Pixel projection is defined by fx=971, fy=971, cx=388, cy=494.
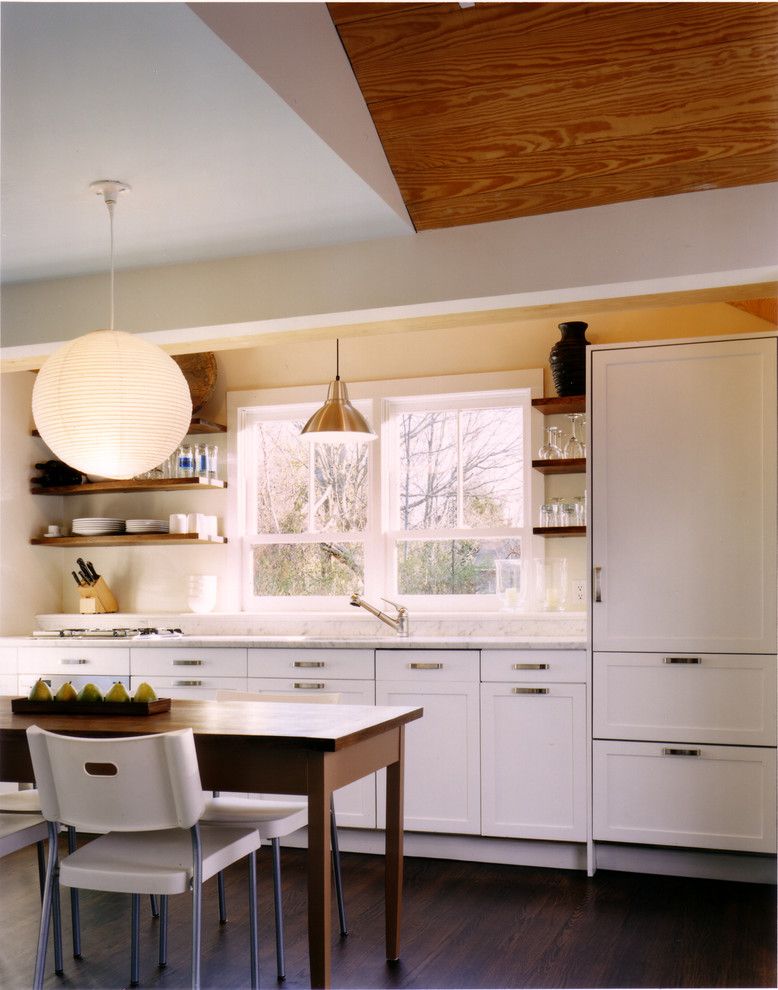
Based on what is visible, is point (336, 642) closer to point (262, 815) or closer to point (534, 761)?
point (534, 761)

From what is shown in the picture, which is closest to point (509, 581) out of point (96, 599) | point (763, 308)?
point (763, 308)

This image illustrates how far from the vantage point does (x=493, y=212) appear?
11.4 ft

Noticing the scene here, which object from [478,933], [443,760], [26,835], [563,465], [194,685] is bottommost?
[478,933]

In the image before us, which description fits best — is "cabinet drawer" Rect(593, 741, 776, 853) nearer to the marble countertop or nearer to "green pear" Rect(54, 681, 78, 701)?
the marble countertop

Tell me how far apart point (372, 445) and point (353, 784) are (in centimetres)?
186

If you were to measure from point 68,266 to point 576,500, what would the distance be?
261 centimetres

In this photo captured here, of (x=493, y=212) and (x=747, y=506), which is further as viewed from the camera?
(x=747, y=506)

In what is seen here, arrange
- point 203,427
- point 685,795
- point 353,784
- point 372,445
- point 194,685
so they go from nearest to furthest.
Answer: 1. point 685,795
2. point 353,784
3. point 194,685
4. point 372,445
5. point 203,427

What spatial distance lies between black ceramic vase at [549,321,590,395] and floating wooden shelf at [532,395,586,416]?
5 cm

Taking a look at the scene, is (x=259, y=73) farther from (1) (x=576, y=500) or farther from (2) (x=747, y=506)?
(1) (x=576, y=500)

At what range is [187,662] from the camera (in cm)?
468

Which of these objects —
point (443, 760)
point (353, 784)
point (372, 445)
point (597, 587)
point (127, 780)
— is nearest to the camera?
point (127, 780)

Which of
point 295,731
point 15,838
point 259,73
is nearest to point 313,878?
point 295,731

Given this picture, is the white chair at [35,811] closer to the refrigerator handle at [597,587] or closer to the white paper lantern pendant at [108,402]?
the white paper lantern pendant at [108,402]
